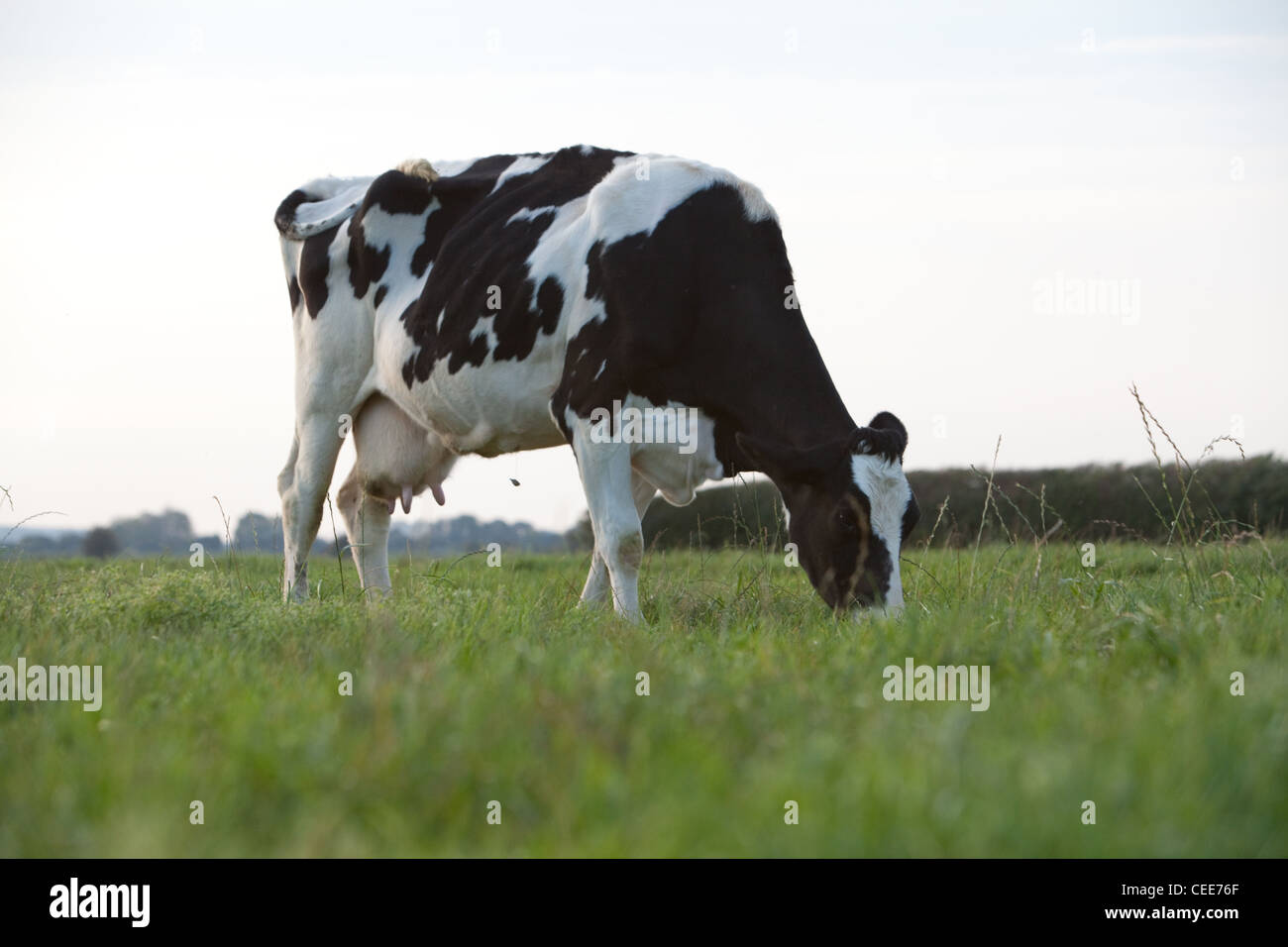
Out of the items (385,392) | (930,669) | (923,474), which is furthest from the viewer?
(923,474)

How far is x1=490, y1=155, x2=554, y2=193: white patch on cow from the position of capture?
826 cm

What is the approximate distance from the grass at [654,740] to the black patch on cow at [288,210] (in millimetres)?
4105

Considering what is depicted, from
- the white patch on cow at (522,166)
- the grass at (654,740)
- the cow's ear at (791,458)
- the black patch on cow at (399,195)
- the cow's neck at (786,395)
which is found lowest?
the grass at (654,740)

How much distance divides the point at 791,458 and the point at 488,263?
249 cm

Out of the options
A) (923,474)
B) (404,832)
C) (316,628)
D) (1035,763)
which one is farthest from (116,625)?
(923,474)

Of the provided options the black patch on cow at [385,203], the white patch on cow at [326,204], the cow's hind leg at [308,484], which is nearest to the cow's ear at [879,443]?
the black patch on cow at [385,203]

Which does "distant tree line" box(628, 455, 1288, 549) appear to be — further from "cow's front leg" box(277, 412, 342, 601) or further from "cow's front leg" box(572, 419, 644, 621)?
"cow's front leg" box(572, 419, 644, 621)

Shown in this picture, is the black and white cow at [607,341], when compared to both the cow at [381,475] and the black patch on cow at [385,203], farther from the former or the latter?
the cow at [381,475]

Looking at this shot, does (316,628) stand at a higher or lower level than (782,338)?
lower

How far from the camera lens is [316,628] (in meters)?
5.53

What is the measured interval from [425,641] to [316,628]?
682 mm

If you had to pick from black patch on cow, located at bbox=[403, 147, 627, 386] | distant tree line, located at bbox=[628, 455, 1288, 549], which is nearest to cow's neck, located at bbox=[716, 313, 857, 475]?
black patch on cow, located at bbox=[403, 147, 627, 386]

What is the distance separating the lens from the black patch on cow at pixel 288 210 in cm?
897
